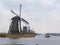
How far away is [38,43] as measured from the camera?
26.8m

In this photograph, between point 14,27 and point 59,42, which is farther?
point 14,27

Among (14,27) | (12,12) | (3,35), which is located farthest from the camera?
(12,12)

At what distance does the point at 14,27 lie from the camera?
129ft

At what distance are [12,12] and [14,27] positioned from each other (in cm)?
464

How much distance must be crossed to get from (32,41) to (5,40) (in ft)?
13.9

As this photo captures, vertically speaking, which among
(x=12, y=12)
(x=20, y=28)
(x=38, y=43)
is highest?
(x=12, y=12)

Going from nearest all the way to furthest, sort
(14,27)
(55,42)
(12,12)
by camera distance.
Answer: (55,42) < (14,27) < (12,12)

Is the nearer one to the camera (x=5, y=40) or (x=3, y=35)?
(x=5, y=40)

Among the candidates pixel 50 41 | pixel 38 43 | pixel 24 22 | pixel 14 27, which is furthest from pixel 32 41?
pixel 24 22

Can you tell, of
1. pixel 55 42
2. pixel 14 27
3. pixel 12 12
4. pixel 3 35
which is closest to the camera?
pixel 55 42

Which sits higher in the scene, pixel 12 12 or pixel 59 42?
pixel 12 12

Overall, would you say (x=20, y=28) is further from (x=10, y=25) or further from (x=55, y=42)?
(x=55, y=42)

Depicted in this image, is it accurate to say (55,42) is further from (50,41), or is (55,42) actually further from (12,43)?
(12,43)

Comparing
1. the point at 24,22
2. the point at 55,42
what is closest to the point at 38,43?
the point at 55,42
